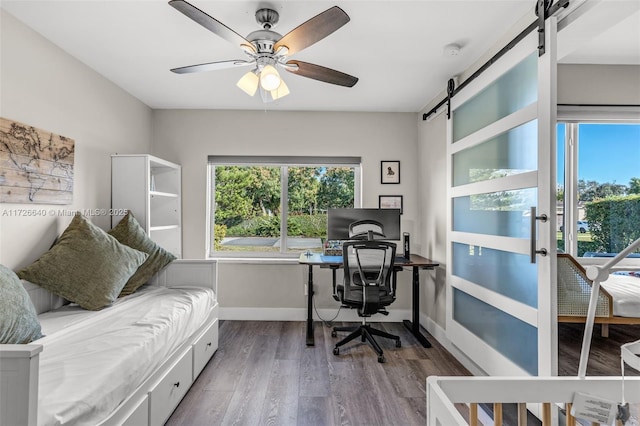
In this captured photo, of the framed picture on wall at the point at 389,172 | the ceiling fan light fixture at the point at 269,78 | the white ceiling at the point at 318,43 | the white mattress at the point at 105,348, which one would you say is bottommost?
the white mattress at the point at 105,348

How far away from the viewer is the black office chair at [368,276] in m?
2.89

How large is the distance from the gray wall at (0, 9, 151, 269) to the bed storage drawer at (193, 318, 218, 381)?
131cm

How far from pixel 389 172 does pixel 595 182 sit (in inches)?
81.3

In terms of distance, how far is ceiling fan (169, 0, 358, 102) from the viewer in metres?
1.63

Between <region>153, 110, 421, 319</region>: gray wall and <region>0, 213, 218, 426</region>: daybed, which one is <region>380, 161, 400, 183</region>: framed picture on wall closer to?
<region>153, 110, 421, 319</region>: gray wall

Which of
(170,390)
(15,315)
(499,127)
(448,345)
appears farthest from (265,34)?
(448,345)

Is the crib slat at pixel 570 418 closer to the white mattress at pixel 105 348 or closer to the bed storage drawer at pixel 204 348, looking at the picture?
the white mattress at pixel 105 348

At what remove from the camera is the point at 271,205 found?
4105mm

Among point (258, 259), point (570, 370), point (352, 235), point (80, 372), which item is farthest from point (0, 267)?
point (570, 370)

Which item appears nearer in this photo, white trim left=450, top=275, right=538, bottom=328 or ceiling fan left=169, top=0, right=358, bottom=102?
ceiling fan left=169, top=0, right=358, bottom=102

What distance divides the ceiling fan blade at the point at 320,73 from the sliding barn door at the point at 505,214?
104 centimetres

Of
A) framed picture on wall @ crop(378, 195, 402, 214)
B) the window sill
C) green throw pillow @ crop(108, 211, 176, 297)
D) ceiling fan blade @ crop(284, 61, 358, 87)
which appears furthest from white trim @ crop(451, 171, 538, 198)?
green throw pillow @ crop(108, 211, 176, 297)

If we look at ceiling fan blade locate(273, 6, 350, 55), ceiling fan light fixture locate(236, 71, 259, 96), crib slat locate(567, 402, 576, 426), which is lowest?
crib slat locate(567, 402, 576, 426)

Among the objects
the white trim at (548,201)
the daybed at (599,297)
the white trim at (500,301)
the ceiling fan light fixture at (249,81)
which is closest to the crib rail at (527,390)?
the daybed at (599,297)
